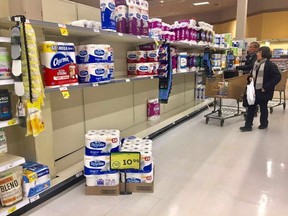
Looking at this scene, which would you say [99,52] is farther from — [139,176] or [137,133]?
[137,133]

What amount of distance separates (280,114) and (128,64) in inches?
156

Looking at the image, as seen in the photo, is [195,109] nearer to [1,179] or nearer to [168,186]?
[168,186]

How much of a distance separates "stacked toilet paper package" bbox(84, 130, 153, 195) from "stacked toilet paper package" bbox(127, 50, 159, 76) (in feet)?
4.61

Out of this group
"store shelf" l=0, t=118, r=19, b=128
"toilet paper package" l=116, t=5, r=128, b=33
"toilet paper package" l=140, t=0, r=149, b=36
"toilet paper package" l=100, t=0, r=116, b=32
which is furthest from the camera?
"toilet paper package" l=140, t=0, r=149, b=36

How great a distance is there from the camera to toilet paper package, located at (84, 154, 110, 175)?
233 centimetres

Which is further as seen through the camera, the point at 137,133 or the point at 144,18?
the point at 137,133

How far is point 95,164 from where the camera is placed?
234 centimetres

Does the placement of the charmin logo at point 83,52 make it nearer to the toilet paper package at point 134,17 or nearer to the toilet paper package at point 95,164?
the toilet paper package at point 134,17

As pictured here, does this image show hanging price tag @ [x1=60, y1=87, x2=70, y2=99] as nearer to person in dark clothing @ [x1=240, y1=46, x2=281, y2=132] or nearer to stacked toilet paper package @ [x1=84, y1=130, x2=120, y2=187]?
stacked toilet paper package @ [x1=84, y1=130, x2=120, y2=187]

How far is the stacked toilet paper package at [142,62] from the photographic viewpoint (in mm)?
3508

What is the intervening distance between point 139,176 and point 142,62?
69.7 inches

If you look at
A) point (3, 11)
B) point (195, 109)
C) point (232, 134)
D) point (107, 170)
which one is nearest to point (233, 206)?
point (107, 170)

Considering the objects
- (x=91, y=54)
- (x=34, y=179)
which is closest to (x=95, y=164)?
(x=34, y=179)

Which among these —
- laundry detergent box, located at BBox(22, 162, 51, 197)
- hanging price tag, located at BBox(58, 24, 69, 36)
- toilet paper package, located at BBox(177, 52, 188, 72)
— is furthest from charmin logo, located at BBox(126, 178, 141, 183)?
toilet paper package, located at BBox(177, 52, 188, 72)
